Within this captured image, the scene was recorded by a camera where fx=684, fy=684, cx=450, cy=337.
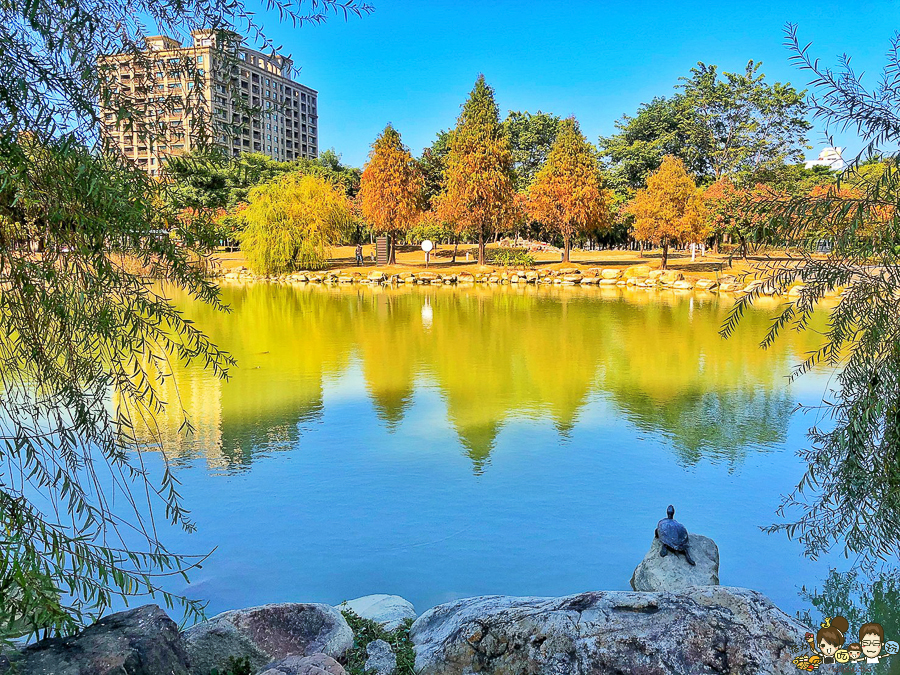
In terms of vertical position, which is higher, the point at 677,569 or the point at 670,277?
the point at 670,277

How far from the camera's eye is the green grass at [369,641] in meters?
3.50

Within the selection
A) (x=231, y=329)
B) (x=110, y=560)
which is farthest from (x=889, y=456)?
(x=231, y=329)

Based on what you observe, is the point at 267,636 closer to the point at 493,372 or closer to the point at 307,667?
the point at 307,667

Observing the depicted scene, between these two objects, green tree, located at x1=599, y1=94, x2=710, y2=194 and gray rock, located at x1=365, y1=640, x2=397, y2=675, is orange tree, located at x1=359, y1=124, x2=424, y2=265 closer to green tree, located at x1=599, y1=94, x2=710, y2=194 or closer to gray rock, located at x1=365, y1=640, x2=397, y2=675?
green tree, located at x1=599, y1=94, x2=710, y2=194

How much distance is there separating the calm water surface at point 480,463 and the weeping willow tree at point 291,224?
1907 cm

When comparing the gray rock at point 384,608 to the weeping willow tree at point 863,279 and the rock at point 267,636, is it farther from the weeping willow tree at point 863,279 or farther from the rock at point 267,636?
the weeping willow tree at point 863,279

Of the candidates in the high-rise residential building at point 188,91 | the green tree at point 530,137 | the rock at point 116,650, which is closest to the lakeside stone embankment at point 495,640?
the rock at point 116,650

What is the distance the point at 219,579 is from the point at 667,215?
3006 centimetres

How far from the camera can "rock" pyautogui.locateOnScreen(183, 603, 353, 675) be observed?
343 centimetres

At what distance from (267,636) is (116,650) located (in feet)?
3.60

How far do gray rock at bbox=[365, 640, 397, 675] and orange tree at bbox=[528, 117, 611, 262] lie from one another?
32.8 metres

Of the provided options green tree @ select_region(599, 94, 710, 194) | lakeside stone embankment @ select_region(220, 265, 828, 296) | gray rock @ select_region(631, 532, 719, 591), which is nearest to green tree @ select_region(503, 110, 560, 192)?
green tree @ select_region(599, 94, 710, 194)

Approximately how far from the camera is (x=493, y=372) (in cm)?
1266

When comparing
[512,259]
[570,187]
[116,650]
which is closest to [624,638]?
[116,650]
